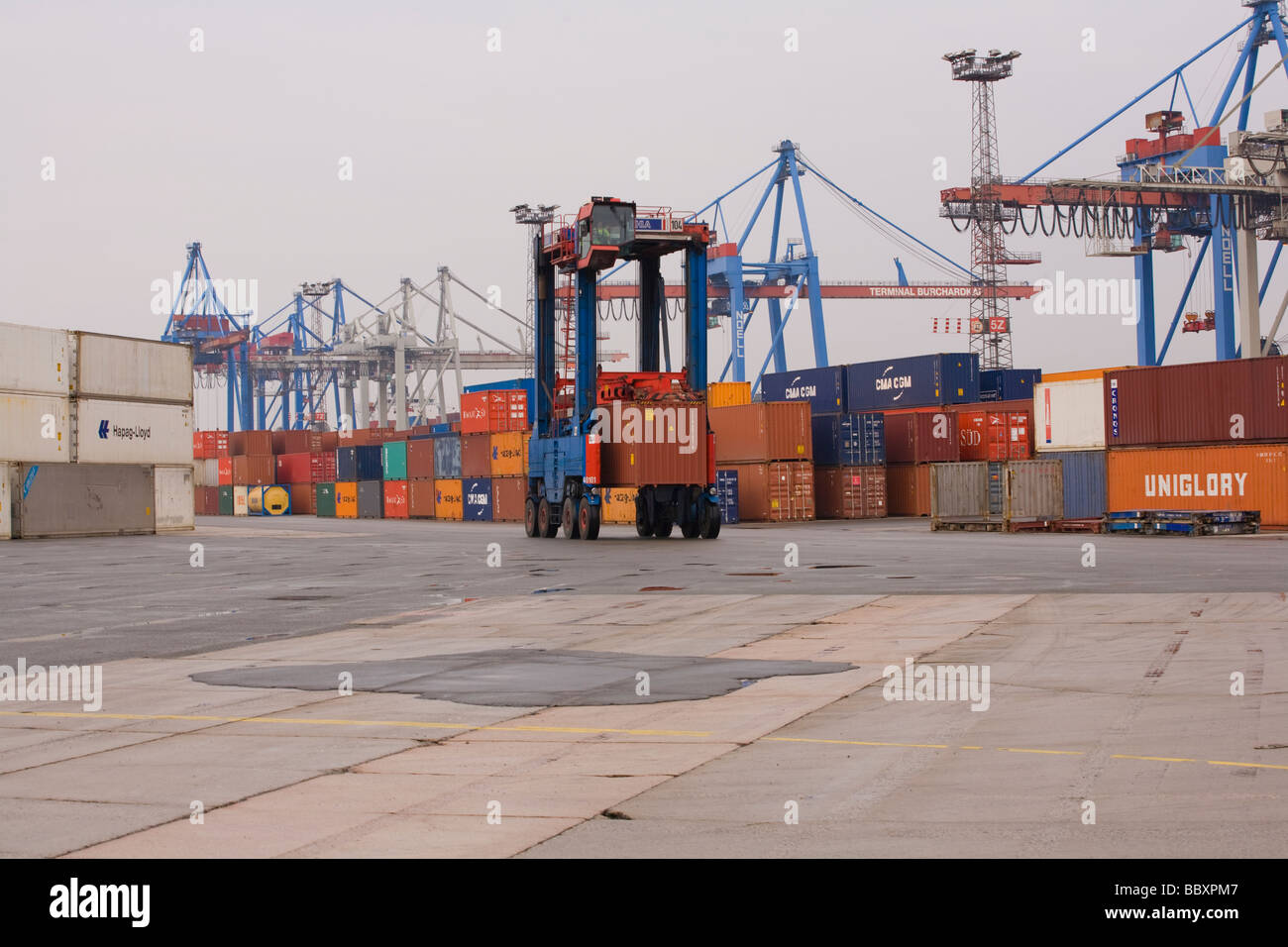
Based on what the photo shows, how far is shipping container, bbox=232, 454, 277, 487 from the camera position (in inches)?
3819

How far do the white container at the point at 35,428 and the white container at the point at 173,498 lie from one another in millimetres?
4406

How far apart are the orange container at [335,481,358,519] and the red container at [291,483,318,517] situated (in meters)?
8.57

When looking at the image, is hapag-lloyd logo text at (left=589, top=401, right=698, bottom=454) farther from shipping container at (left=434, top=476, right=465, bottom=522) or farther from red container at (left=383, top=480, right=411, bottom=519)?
red container at (left=383, top=480, right=411, bottom=519)

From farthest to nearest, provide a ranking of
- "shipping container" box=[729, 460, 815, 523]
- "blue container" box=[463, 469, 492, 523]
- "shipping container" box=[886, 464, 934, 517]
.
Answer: "blue container" box=[463, 469, 492, 523], "shipping container" box=[886, 464, 934, 517], "shipping container" box=[729, 460, 815, 523]

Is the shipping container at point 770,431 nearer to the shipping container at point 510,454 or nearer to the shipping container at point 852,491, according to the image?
the shipping container at point 852,491

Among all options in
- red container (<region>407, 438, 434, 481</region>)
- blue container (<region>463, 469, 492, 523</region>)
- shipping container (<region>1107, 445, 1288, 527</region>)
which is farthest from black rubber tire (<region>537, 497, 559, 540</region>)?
red container (<region>407, 438, 434, 481</region>)

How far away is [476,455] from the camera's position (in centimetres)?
6756

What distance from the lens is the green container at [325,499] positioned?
86.9 meters

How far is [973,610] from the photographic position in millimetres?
16453

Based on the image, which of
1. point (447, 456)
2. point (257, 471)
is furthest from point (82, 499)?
point (257, 471)

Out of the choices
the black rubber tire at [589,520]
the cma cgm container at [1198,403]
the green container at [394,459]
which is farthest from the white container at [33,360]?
the cma cgm container at [1198,403]
